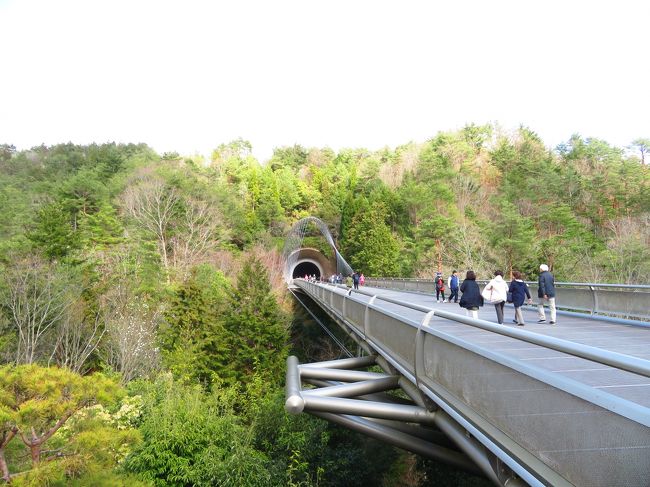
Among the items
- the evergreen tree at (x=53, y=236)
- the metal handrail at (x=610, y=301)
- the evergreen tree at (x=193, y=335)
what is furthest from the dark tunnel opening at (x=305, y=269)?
the metal handrail at (x=610, y=301)

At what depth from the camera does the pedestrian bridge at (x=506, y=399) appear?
226cm

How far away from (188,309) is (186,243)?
1295cm

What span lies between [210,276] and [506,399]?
3894 centimetres

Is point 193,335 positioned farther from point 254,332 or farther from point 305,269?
point 305,269

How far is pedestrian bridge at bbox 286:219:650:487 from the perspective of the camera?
2262 millimetres

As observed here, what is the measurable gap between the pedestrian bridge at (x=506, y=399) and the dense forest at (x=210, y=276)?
789 cm

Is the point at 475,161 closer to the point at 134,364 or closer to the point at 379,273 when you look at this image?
the point at 379,273

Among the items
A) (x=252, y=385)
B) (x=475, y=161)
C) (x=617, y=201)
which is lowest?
(x=252, y=385)

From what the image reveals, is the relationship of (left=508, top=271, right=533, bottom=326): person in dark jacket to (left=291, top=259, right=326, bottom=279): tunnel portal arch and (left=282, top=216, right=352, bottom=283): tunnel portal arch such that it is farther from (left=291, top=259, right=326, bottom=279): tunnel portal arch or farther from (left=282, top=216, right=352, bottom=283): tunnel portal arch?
(left=291, top=259, right=326, bottom=279): tunnel portal arch

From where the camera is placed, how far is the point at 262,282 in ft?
117

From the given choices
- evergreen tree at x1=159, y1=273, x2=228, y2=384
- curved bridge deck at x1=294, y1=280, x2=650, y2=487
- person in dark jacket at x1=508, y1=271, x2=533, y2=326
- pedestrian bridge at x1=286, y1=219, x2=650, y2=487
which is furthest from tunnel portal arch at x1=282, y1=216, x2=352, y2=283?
curved bridge deck at x1=294, y1=280, x2=650, y2=487

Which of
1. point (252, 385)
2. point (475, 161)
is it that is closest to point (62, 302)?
point (252, 385)

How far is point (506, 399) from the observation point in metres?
3.18

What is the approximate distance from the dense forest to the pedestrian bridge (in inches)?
310
